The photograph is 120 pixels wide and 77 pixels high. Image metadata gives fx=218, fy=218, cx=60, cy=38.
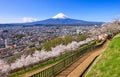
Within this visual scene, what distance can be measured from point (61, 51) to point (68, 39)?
1366 inches

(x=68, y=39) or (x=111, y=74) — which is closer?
(x=111, y=74)

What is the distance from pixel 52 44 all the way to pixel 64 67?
6578cm

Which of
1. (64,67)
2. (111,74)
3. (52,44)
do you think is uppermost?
(111,74)

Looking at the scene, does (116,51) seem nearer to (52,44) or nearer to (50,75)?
(50,75)

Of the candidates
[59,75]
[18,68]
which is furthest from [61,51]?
[59,75]

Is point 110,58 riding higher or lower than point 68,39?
higher

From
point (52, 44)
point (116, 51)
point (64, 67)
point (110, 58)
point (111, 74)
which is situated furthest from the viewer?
point (52, 44)

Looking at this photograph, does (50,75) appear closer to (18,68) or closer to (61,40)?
(18,68)

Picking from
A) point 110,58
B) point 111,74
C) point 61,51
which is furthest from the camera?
point 61,51

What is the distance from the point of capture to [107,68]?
1230 centimetres

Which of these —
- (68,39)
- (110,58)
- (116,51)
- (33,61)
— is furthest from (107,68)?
(68,39)

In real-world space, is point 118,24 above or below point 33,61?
above

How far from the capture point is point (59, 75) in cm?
1922

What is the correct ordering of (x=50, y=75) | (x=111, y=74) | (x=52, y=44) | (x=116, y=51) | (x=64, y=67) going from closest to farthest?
(x=111, y=74) < (x=116, y=51) < (x=50, y=75) < (x=64, y=67) < (x=52, y=44)
